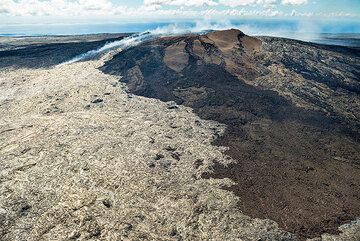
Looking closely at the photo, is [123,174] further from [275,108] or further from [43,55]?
[43,55]

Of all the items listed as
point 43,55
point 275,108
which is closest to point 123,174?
point 275,108

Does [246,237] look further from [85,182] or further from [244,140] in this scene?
[244,140]

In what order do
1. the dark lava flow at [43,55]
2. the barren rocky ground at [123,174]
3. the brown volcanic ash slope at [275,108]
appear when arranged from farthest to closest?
the dark lava flow at [43,55] → the brown volcanic ash slope at [275,108] → the barren rocky ground at [123,174]

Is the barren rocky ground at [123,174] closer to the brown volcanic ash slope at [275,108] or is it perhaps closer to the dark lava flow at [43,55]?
the brown volcanic ash slope at [275,108]

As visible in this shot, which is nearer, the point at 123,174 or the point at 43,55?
the point at 123,174

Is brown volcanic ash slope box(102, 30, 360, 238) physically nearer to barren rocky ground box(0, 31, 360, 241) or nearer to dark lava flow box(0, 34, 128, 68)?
barren rocky ground box(0, 31, 360, 241)

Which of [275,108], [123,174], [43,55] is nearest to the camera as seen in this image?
[123,174]

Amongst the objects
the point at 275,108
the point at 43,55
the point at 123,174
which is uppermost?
the point at 43,55

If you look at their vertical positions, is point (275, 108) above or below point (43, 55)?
below

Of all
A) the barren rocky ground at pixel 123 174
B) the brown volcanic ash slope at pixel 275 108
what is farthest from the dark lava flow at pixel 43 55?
the barren rocky ground at pixel 123 174
